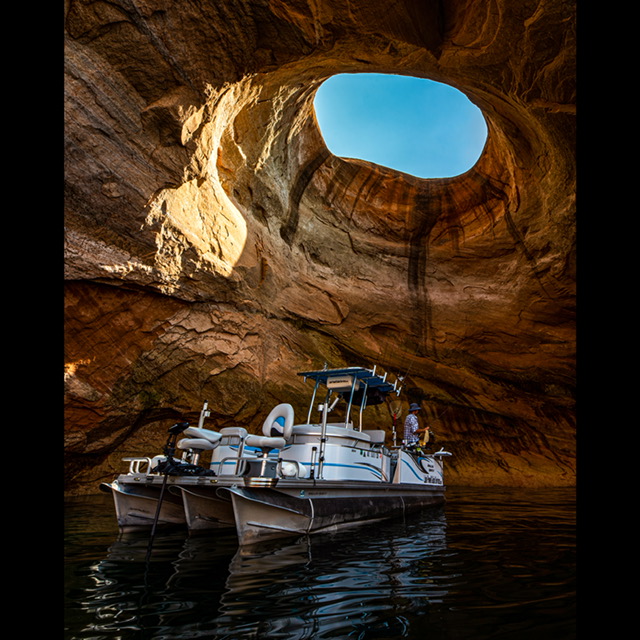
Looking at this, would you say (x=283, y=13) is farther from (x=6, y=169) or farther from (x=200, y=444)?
(x=6, y=169)

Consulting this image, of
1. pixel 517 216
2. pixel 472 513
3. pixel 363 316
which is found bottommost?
pixel 472 513

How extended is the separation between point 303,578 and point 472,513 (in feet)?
22.7

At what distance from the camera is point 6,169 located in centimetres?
113

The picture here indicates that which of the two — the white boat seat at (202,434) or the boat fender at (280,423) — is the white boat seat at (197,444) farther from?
the boat fender at (280,423)

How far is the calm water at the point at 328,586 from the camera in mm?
3635

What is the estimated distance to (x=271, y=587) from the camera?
15.5 ft

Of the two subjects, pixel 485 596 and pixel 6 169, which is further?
pixel 485 596

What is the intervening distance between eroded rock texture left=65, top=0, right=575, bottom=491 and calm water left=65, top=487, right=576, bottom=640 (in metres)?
5.93

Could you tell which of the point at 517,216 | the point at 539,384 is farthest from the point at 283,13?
the point at 539,384

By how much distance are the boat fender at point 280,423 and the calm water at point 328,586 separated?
1907mm

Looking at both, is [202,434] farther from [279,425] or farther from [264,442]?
[264,442]

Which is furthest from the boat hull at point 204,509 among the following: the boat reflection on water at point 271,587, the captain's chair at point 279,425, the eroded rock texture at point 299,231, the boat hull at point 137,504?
the eroded rock texture at point 299,231

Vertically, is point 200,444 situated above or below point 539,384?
below

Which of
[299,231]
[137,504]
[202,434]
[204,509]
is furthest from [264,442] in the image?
[299,231]
